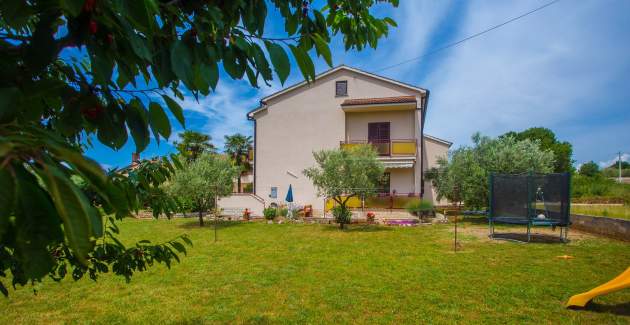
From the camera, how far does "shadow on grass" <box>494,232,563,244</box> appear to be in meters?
11.1

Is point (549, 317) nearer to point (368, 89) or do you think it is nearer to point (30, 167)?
point (30, 167)

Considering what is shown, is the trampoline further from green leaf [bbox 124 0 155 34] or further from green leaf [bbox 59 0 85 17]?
green leaf [bbox 59 0 85 17]

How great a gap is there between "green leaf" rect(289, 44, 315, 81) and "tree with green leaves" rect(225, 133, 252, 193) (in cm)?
3498

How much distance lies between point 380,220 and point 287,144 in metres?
9.12

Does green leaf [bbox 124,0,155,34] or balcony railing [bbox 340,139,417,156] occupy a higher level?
balcony railing [bbox 340,139,417,156]

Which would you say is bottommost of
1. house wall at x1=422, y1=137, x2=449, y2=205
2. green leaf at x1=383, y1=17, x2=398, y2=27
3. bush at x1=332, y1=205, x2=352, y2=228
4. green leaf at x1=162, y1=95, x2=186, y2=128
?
bush at x1=332, y1=205, x2=352, y2=228

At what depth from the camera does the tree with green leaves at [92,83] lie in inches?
20.3

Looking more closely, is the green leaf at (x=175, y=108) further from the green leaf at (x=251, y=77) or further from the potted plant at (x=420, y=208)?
the potted plant at (x=420, y=208)

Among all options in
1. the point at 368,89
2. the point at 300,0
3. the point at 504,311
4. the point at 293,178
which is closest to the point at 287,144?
the point at 293,178

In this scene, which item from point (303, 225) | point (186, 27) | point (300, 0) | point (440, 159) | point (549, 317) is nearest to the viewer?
point (186, 27)

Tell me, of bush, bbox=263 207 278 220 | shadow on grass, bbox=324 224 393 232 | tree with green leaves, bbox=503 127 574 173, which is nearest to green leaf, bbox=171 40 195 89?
shadow on grass, bbox=324 224 393 232

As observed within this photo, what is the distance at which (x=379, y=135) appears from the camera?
73.6 feet

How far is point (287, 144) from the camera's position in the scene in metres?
23.2

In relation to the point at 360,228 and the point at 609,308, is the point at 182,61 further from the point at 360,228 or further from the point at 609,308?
the point at 360,228
